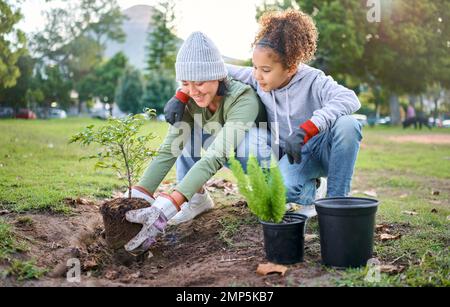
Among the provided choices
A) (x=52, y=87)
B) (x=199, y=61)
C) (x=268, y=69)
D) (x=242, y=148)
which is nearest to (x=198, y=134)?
(x=242, y=148)

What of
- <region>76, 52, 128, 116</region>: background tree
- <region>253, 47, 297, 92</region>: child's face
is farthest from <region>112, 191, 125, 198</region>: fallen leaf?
<region>76, 52, 128, 116</region>: background tree

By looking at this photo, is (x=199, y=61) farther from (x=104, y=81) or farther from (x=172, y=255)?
(x=104, y=81)

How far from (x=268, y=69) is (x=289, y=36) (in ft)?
0.87

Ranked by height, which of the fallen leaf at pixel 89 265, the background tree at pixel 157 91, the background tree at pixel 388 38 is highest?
the background tree at pixel 388 38

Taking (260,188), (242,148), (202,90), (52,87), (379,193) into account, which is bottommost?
(379,193)

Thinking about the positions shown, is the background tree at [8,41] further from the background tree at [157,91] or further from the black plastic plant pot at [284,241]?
the background tree at [157,91]

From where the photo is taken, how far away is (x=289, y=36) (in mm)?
3285

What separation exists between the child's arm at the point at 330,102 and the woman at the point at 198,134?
18.3 inches

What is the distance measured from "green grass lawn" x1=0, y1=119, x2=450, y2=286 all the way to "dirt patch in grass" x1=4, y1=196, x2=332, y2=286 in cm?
16

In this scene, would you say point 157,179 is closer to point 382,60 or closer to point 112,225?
point 112,225

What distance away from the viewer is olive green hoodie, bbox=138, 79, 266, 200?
3.05 meters

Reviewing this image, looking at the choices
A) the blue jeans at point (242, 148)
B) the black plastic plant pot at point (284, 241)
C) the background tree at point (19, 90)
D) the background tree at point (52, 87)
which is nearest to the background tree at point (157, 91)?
the background tree at point (52, 87)

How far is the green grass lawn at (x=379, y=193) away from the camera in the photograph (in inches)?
104

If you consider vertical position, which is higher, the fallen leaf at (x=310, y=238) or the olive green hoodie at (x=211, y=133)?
the olive green hoodie at (x=211, y=133)
